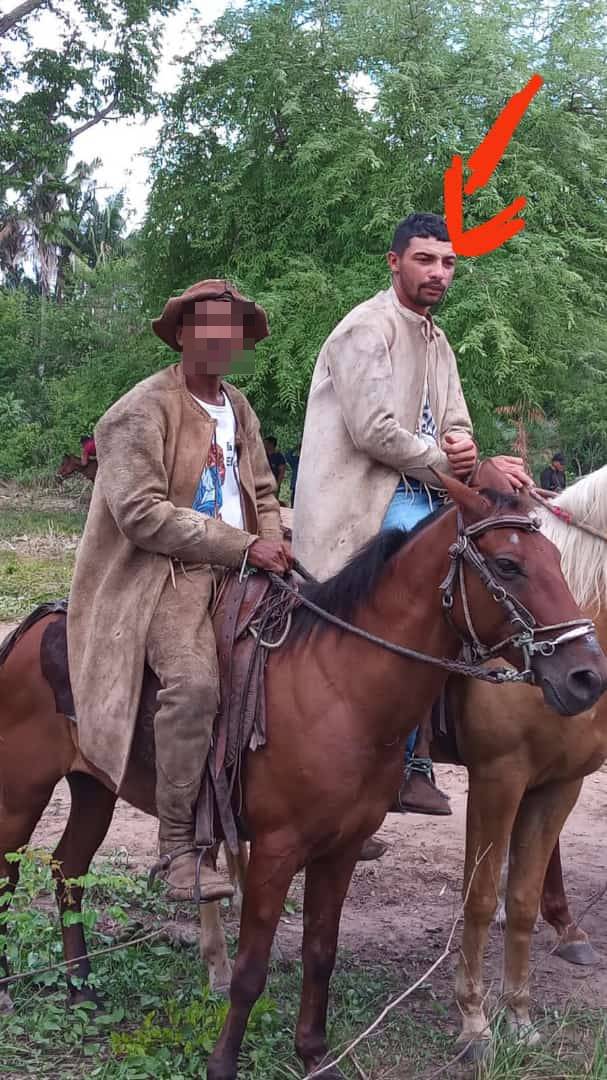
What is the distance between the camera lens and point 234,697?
12.2 feet

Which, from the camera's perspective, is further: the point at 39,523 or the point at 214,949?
the point at 39,523

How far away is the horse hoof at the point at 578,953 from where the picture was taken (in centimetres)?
530

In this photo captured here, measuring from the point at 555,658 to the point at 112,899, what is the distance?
328 centimetres

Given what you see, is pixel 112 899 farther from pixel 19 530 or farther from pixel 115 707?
pixel 19 530

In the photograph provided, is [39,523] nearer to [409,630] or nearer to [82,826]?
[82,826]

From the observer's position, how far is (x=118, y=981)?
4.62 m

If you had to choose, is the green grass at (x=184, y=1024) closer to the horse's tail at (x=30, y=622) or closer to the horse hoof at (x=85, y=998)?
the horse hoof at (x=85, y=998)

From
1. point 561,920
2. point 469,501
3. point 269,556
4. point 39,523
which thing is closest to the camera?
A: point 469,501

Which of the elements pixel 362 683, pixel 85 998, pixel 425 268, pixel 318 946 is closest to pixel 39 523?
pixel 85 998

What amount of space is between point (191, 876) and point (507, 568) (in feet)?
5.00

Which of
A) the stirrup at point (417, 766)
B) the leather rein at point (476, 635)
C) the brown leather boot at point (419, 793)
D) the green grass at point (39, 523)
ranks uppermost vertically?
the leather rein at point (476, 635)

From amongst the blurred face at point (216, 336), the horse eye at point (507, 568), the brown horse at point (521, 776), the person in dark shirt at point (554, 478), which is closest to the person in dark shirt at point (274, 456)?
the person in dark shirt at point (554, 478)

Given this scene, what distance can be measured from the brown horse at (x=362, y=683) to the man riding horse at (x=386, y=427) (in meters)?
0.57

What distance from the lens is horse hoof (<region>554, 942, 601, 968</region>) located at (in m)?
5.30
